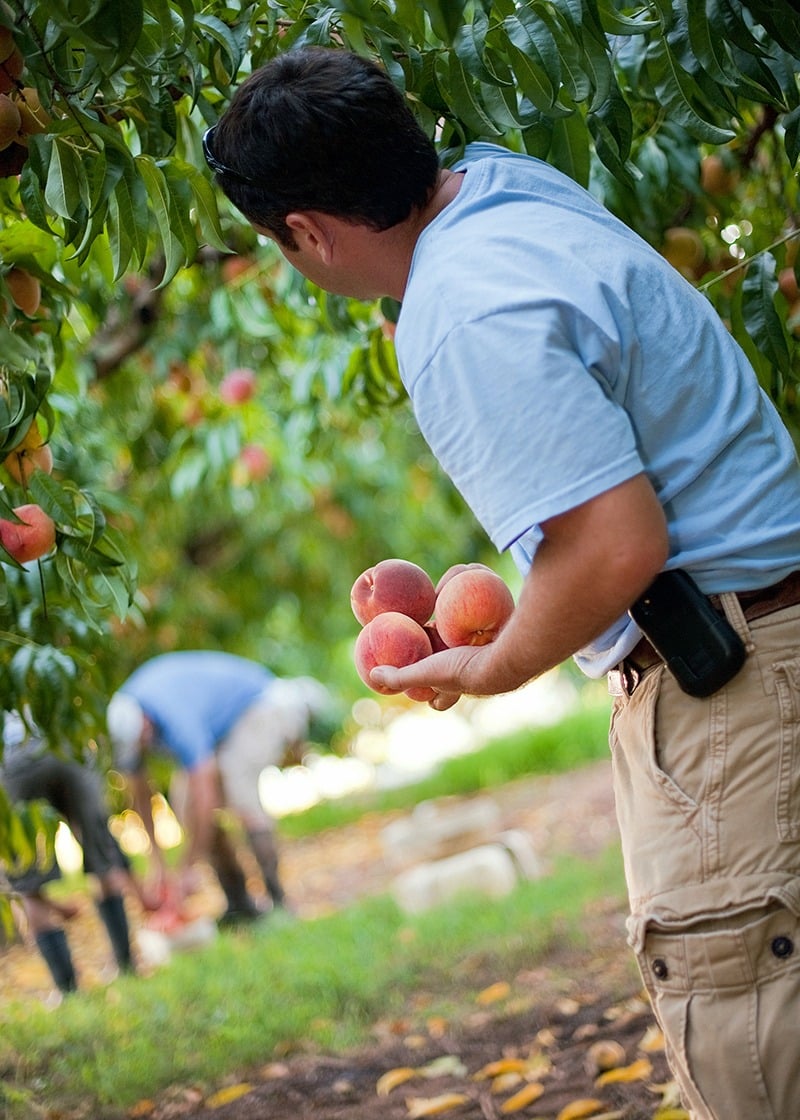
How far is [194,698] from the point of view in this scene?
6.33 m

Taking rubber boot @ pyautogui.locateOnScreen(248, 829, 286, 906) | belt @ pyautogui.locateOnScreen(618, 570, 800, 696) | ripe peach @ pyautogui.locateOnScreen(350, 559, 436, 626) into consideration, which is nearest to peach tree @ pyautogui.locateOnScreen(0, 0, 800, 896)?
ripe peach @ pyautogui.locateOnScreen(350, 559, 436, 626)

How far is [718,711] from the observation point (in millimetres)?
1471

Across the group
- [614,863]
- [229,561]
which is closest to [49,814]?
[614,863]

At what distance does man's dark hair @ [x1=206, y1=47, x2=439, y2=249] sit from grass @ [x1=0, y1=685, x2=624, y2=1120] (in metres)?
2.17

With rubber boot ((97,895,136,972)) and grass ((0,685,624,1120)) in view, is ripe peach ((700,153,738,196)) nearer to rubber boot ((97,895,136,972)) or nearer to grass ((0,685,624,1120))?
grass ((0,685,624,1120))

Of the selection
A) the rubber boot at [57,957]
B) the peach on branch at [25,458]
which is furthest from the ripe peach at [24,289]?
the rubber boot at [57,957]

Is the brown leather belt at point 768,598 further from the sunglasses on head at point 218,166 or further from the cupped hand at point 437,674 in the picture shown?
the sunglasses on head at point 218,166

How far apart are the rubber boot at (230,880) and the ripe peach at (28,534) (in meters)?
4.55

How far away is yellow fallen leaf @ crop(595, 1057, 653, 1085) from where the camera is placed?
2.76 m

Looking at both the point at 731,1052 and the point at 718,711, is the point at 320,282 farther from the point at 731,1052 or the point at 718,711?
the point at 731,1052

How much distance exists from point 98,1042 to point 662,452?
2.70m

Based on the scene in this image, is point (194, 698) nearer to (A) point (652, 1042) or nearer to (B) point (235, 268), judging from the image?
(B) point (235, 268)

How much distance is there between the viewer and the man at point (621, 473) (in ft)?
4.37

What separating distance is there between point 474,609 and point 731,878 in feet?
1.76
